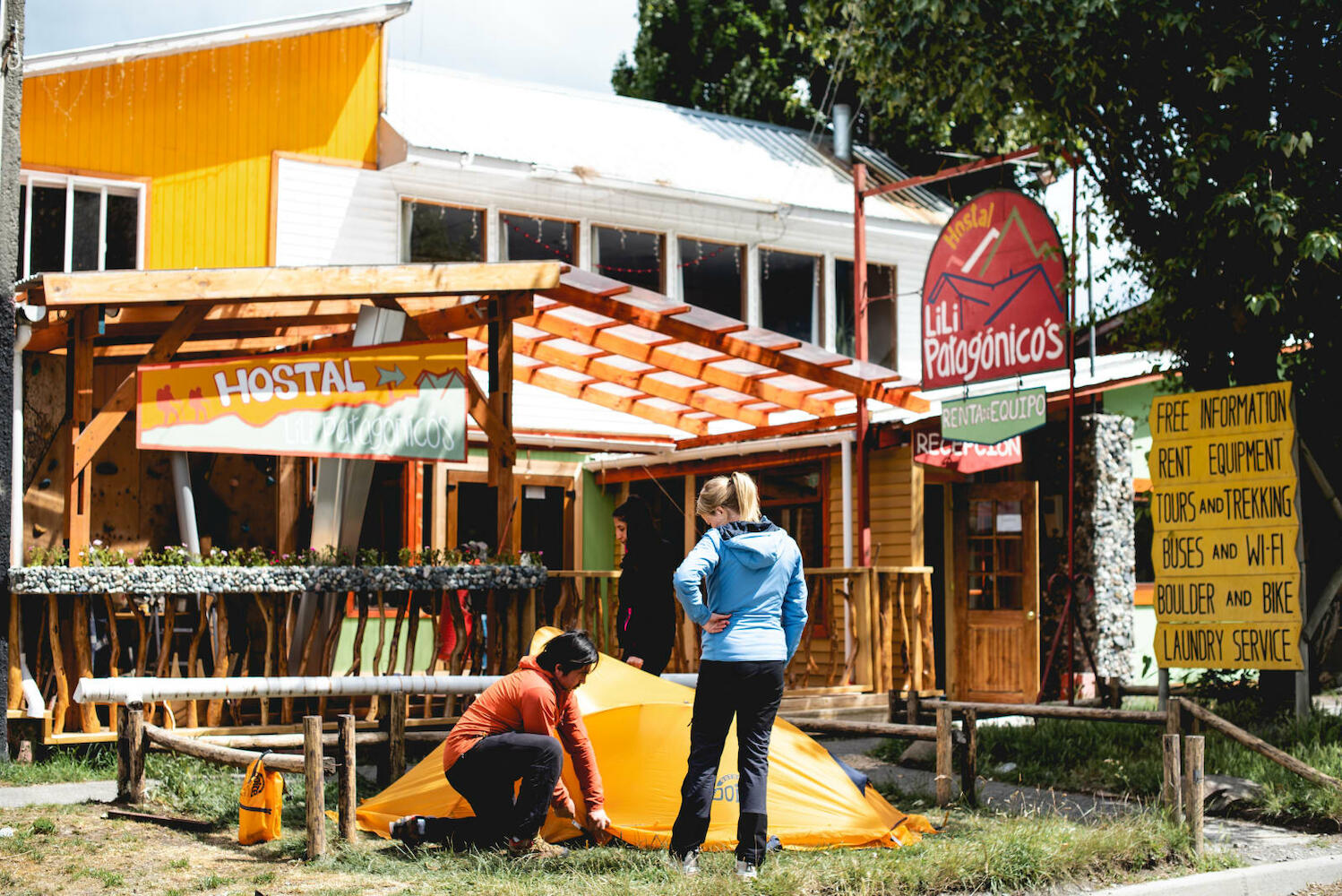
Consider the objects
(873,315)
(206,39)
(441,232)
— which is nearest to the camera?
(206,39)

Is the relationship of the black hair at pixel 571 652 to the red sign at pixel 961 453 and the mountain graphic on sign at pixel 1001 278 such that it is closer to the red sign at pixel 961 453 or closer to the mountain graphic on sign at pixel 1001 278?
the mountain graphic on sign at pixel 1001 278

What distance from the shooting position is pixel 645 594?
812 cm

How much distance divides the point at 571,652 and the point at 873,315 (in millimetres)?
12855

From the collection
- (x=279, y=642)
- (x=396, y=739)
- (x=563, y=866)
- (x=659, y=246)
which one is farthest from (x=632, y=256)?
(x=563, y=866)

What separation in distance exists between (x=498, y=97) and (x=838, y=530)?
728 centimetres

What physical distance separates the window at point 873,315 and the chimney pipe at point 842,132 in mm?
2567

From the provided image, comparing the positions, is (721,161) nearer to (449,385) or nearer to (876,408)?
(876,408)

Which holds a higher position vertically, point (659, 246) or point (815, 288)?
point (659, 246)

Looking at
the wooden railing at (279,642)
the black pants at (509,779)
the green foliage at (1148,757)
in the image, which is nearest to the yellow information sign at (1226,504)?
the green foliage at (1148,757)

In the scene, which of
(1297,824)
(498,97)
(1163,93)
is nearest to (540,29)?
(498,97)

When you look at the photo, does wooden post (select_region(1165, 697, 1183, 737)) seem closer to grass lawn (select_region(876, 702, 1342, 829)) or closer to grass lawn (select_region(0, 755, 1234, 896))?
grass lawn (select_region(0, 755, 1234, 896))

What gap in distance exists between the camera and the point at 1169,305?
10.6 m

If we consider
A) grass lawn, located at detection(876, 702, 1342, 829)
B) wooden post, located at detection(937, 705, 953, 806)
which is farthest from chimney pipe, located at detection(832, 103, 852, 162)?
wooden post, located at detection(937, 705, 953, 806)

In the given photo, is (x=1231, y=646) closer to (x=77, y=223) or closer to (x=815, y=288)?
(x=815, y=288)
